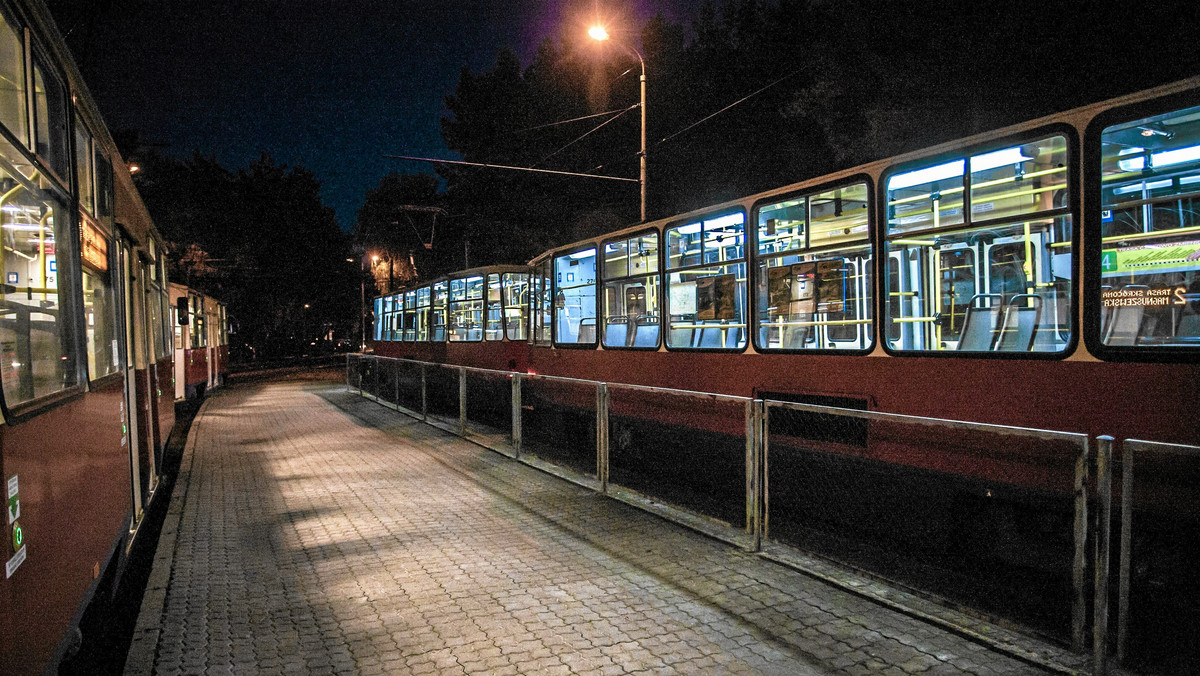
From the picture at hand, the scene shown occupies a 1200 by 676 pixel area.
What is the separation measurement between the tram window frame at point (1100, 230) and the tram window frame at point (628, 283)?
493 centimetres

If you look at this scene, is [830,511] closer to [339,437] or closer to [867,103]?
[339,437]

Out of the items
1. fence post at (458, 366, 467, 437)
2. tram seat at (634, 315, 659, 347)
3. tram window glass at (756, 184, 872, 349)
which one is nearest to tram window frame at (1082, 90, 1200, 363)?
tram window glass at (756, 184, 872, 349)

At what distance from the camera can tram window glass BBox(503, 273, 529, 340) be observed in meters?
15.9

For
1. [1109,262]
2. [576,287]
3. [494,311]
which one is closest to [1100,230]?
[1109,262]

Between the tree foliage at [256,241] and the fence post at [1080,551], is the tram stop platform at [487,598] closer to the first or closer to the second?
the fence post at [1080,551]

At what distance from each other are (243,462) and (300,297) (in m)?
47.9

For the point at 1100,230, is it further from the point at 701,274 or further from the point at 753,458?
the point at 701,274

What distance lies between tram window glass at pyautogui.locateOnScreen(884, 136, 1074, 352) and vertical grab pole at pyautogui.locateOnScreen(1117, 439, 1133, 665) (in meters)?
1.54

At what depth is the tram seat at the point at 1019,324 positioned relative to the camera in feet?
16.9

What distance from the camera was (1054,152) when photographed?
4969mm

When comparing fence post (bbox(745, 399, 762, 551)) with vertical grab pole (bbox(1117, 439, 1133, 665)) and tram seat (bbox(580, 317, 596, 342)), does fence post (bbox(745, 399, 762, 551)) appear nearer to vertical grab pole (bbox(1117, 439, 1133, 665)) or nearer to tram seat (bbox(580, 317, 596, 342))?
vertical grab pole (bbox(1117, 439, 1133, 665))

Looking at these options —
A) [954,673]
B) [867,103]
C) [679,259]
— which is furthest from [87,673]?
[867,103]

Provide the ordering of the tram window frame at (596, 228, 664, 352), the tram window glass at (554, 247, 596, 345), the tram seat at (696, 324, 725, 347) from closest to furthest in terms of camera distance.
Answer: the tram seat at (696, 324, 725, 347) → the tram window frame at (596, 228, 664, 352) → the tram window glass at (554, 247, 596, 345)

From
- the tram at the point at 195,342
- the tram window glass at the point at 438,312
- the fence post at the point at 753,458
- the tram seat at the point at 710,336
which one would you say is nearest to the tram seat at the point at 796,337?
the tram seat at the point at 710,336
